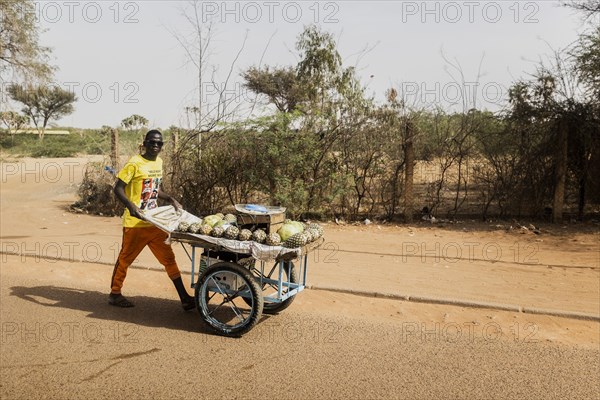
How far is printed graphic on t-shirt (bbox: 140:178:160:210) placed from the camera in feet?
20.0

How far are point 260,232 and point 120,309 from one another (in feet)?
6.95

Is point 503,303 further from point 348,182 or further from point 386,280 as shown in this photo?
point 348,182

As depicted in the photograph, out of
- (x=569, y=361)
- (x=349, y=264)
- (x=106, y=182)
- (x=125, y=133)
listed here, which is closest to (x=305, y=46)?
Result: (x=125, y=133)

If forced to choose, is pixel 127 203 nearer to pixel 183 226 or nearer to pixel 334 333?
A: pixel 183 226

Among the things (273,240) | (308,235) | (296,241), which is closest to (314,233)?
(308,235)

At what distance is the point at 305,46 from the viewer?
77.0 ft

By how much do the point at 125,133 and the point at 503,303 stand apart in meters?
12.1

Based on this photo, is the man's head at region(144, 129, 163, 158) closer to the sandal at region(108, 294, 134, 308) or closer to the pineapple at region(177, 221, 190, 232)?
the pineapple at region(177, 221, 190, 232)

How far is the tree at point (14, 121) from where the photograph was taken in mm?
42994

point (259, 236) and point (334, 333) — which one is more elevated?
point (259, 236)

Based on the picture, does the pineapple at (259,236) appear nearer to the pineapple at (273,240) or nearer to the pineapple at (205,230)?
the pineapple at (273,240)

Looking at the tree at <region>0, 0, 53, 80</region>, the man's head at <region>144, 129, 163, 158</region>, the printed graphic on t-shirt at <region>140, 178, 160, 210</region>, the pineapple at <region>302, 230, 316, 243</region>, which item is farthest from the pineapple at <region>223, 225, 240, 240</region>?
the tree at <region>0, 0, 53, 80</region>

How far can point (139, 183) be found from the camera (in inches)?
238

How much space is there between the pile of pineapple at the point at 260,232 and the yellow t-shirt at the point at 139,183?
2.38 ft
